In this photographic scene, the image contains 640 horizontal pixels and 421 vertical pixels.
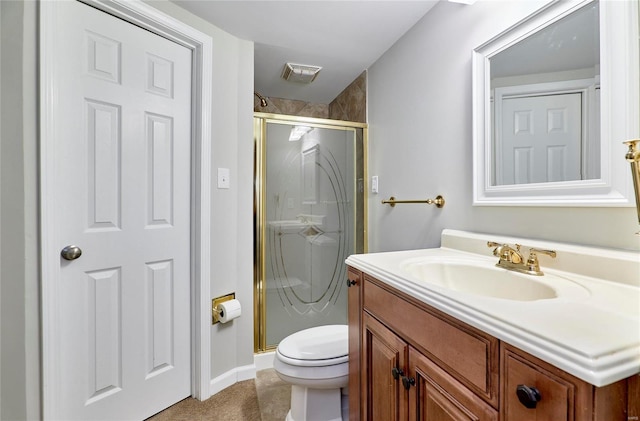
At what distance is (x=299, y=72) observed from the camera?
7.16 feet

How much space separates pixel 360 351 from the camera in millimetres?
1082

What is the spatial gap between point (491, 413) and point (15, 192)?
1.61 m

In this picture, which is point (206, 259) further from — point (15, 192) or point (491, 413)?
point (491, 413)

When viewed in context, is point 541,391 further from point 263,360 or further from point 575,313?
point 263,360

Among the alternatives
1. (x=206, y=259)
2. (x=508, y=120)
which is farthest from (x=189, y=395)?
(x=508, y=120)

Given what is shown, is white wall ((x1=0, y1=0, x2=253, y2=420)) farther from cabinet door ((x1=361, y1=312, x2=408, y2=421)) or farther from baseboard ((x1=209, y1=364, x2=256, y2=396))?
cabinet door ((x1=361, y1=312, x2=408, y2=421))

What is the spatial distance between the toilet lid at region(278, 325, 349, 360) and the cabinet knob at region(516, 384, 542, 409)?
92cm

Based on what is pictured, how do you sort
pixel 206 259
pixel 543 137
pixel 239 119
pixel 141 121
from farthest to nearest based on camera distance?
pixel 239 119 < pixel 206 259 < pixel 141 121 < pixel 543 137

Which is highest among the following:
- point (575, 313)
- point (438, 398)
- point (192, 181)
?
point (192, 181)

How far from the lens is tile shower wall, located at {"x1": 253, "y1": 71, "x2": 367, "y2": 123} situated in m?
2.31

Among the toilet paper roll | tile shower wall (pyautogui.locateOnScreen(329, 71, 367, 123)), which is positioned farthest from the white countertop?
tile shower wall (pyautogui.locateOnScreen(329, 71, 367, 123))

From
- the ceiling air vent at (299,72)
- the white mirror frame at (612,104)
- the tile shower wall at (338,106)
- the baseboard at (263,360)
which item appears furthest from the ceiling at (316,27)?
the baseboard at (263,360)

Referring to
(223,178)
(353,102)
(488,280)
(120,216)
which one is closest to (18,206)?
(120,216)

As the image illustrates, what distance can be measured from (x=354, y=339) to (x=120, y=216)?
1.19 m
